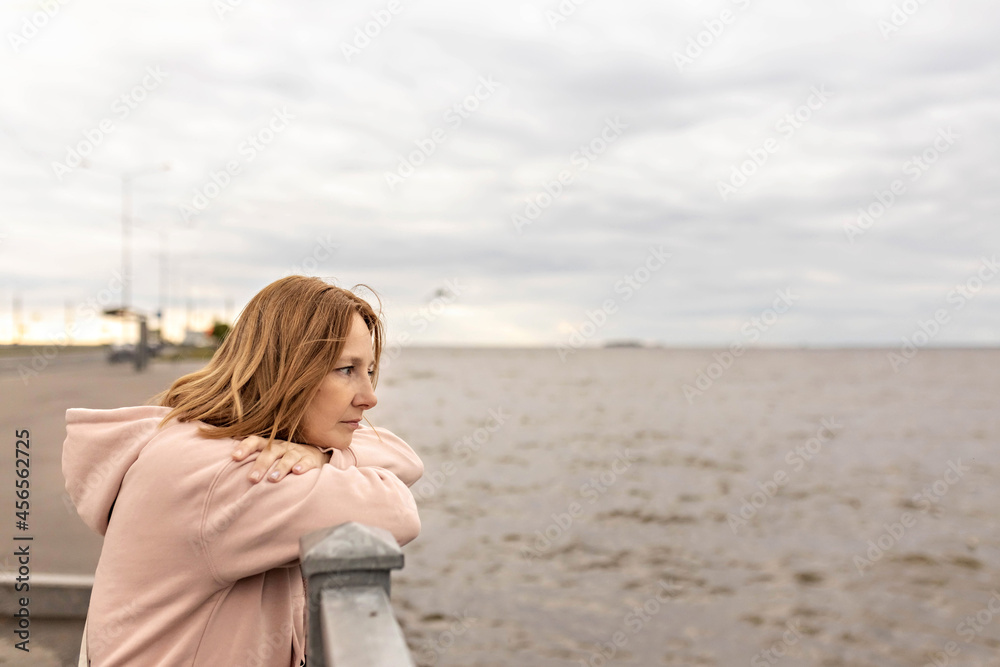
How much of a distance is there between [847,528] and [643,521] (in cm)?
385

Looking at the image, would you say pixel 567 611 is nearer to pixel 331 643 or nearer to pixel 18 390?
pixel 331 643

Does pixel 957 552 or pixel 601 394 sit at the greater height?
pixel 957 552

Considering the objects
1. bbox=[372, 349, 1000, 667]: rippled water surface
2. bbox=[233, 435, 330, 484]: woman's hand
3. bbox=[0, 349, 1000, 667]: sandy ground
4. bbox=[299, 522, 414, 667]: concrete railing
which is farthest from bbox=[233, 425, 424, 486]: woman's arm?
bbox=[372, 349, 1000, 667]: rippled water surface

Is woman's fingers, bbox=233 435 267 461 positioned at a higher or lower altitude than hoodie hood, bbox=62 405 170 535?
higher

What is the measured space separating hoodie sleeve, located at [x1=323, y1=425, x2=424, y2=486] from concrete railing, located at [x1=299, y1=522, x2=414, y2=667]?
431 mm

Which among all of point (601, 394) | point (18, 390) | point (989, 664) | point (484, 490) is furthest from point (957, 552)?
point (601, 394)

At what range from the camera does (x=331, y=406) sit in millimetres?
1913

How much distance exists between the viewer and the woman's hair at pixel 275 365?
182 cm

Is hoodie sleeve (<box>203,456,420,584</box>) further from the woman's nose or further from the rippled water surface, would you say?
the rippled water surface

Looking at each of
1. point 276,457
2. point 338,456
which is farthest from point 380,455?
point 276,457

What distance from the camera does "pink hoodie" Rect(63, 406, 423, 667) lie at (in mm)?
1618

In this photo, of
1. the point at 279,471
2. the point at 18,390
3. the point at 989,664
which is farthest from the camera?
the point at 18,390

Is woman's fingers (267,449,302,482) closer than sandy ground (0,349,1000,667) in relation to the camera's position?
Yes

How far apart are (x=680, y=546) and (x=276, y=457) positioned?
481 inches
